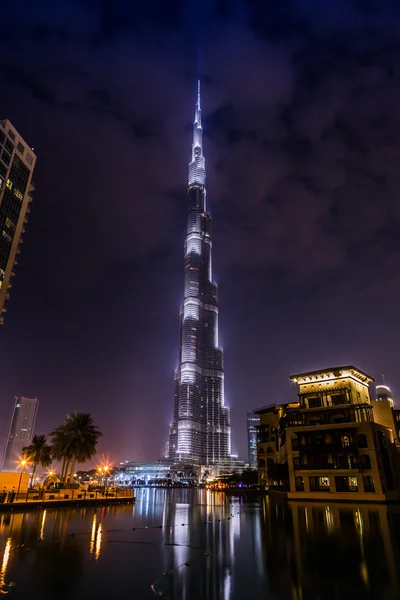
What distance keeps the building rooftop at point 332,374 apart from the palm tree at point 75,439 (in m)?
47.0

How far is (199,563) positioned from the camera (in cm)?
1653

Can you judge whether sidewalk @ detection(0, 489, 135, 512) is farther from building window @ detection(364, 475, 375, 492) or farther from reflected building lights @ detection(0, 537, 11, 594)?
building window @ detection(364, 475, 375, 492)

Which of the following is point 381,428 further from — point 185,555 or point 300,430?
point 185,555

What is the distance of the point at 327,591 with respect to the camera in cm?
1221

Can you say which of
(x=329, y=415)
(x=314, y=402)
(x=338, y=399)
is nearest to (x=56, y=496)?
→ (x=329, y=415)

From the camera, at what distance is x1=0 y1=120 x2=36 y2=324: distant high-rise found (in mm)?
79812

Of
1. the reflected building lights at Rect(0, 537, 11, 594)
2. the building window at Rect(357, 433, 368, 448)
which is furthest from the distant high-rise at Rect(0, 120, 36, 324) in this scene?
the building window at Rect(357, 433, 368, 448)

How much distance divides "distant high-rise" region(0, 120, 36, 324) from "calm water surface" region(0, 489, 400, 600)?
65175 mm

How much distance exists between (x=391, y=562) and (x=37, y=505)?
4156 centimetres

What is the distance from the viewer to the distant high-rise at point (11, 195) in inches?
3142

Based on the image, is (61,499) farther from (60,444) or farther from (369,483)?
(369,483)

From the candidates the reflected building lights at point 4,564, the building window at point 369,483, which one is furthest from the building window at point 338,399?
the reflected building lights at point 4,564

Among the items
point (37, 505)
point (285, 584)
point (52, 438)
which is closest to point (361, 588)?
point (285, 584)

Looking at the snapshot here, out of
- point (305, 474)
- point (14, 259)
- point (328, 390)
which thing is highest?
point (14, 259)
